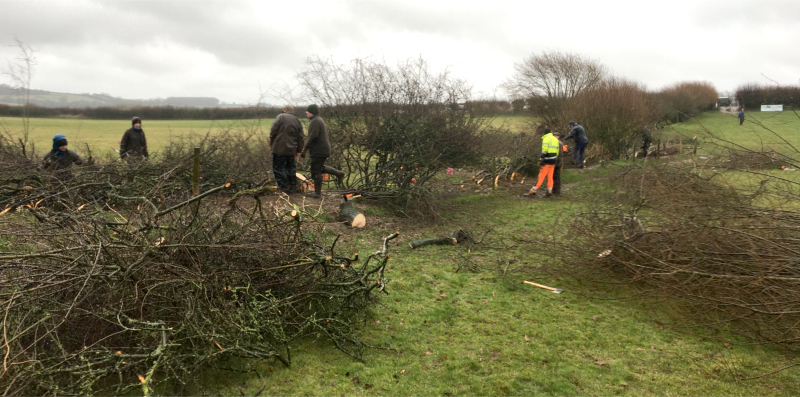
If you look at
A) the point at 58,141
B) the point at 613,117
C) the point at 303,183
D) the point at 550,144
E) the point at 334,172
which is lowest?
the point at 303,183

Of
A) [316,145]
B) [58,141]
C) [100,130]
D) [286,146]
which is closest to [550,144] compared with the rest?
[316,145]

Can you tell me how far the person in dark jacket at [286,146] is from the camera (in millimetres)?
8945

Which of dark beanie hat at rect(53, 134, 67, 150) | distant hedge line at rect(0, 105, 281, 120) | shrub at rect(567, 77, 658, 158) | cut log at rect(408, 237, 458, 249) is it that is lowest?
cut log at rect(408, 237, 458, 249)

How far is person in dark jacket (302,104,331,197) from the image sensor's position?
923 centimetres

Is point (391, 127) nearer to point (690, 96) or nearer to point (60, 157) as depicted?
point (60, 157)

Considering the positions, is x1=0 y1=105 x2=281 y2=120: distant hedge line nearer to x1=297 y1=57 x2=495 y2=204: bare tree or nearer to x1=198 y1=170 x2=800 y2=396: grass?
x1=297 y1=57 x2=495 y2=204: bare tree

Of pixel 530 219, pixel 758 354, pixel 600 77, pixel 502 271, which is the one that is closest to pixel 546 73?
pixel 600 77

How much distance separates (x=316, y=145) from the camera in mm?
9352

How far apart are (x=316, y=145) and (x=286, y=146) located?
619 mm

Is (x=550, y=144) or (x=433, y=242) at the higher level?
(x=550, y=144)

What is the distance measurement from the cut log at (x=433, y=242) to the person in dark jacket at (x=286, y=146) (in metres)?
2.93

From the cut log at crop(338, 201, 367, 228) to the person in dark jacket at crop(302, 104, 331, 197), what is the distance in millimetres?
912

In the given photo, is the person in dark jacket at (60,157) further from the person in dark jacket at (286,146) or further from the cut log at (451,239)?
the cut log at (451,239)

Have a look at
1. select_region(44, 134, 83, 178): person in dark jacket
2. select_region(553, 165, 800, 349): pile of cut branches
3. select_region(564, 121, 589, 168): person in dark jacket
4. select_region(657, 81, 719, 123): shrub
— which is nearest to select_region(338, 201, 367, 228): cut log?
select_region(553, 165, 800, 349): pile of cut branches
